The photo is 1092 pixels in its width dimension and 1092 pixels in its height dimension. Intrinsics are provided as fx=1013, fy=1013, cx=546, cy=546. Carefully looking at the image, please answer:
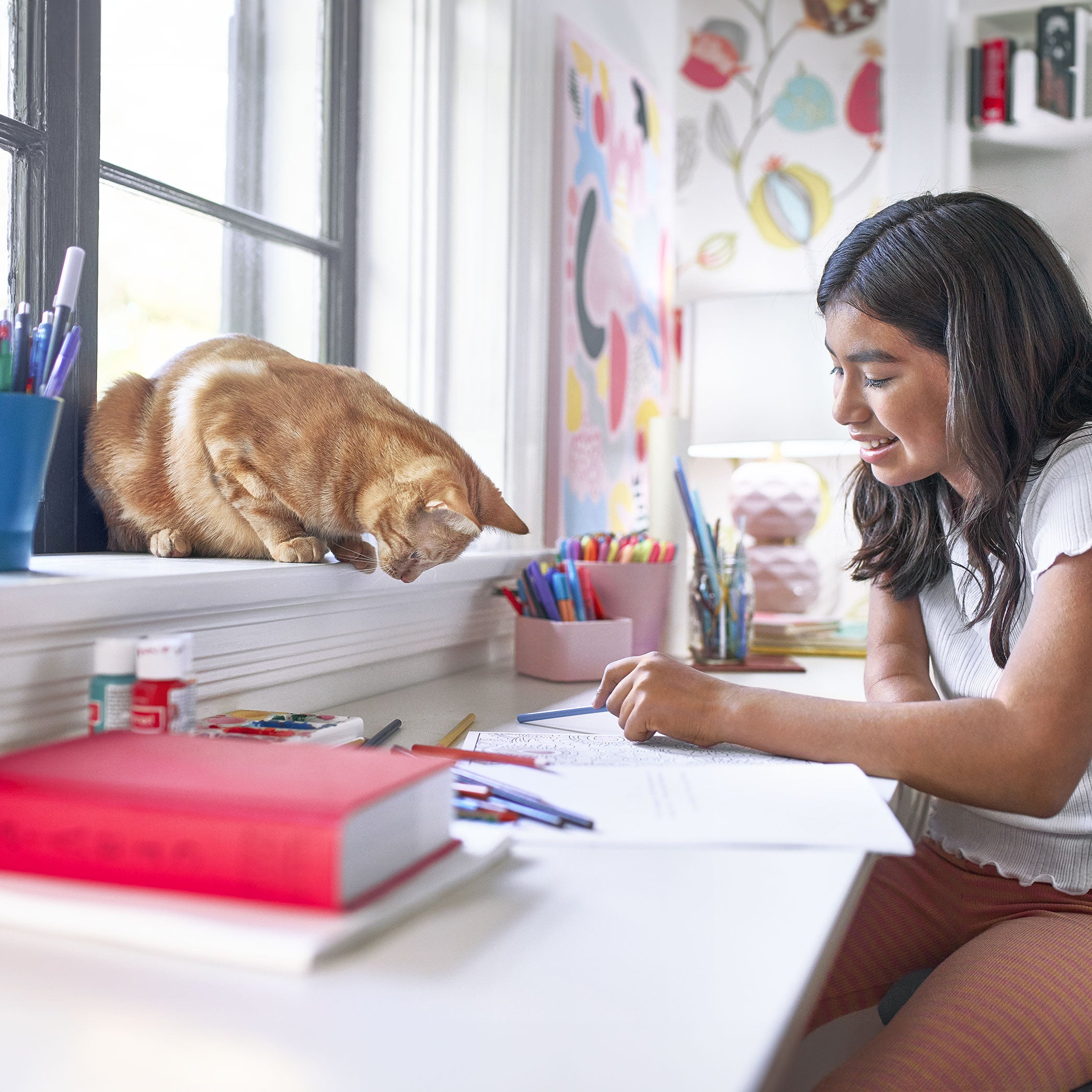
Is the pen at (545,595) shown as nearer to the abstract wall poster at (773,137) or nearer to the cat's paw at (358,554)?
the cat's paw at (358,554)

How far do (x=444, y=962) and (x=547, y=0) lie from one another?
166 cm

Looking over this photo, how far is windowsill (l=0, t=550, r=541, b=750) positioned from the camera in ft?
2.18

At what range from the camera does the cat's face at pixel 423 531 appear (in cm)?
104

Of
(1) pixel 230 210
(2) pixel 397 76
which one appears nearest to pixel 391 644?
(1) pixel 230 210

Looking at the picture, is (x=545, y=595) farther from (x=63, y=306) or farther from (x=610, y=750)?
(x=63, y=306)

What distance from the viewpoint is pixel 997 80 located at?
209 cm

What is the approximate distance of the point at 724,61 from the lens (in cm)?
233

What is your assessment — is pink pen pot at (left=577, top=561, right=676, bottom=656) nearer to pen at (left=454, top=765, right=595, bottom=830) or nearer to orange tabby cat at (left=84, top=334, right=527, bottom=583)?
orange tabby cat at (left=84, top=334, right=527, bottom=583)

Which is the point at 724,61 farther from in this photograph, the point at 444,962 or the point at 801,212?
the point at 444,962

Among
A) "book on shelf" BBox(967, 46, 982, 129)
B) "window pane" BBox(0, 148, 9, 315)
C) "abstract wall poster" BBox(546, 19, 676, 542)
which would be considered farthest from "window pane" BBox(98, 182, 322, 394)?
"book on shelf" BBox(967, 46, 982, 129)

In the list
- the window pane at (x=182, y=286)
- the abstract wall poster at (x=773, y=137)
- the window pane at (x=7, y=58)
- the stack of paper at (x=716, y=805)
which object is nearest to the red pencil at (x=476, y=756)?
the stack of paper at (x=716, y=805)

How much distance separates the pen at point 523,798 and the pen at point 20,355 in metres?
0.44

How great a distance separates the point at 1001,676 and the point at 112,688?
0.69 m

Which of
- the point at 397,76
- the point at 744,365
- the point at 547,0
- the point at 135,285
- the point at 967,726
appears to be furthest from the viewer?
the point at 744,365
